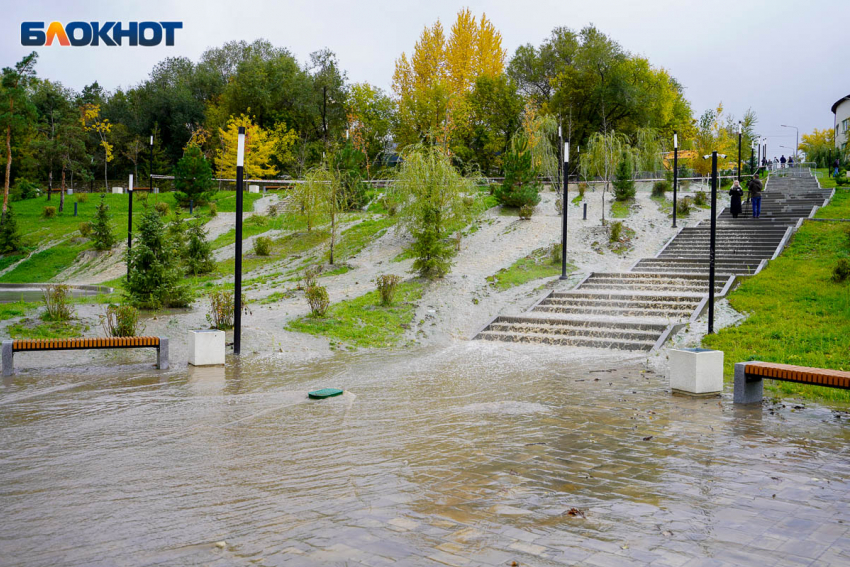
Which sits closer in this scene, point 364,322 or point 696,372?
point 696,372

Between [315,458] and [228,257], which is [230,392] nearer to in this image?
[315,458]

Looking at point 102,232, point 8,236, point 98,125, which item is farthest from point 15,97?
point 98,125

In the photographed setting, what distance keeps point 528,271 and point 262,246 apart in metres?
11.3

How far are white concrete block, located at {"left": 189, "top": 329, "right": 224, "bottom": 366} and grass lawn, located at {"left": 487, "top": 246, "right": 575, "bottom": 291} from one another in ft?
31.4

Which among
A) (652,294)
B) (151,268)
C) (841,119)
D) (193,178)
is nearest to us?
(151,268)

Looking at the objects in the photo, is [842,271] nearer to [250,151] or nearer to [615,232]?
[615,232]

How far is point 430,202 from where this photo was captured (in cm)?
2055

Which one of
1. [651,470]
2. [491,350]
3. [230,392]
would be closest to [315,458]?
[651,470]

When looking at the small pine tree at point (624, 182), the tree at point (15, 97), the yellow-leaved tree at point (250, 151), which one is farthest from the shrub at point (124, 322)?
the yellow-leaved tree at point (250, 151)

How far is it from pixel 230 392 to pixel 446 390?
3.01 metres

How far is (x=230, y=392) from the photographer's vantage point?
363 inches

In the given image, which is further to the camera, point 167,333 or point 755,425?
point 167,333

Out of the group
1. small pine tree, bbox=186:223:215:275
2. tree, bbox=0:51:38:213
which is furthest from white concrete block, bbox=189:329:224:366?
tree, bbox=0:51:38:213

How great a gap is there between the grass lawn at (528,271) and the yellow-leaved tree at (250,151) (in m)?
29.6
